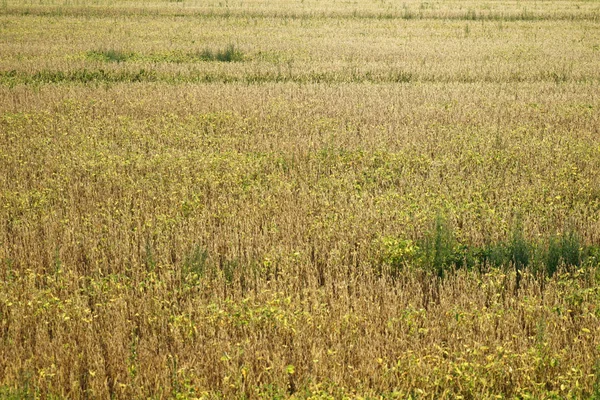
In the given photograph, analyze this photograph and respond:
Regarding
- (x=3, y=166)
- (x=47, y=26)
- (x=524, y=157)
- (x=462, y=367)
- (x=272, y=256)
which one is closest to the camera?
(x=462, y=367)

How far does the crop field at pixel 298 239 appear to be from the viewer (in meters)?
4.48

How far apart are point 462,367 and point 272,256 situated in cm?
243

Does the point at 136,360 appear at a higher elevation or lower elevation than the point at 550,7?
lower

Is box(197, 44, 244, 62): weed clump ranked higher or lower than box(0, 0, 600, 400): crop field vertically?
higher

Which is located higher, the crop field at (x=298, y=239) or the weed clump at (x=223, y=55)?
the weed clump at (x=223, y=55)

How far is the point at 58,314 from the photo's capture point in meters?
5.06

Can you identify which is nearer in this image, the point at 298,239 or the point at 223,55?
the point at 298,239

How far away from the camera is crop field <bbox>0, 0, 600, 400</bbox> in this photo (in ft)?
14.7

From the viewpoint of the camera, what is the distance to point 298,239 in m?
6.77

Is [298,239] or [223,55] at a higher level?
[223,55]

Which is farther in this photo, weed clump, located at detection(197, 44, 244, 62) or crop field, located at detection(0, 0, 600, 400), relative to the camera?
weed clump, located at detection(197, 44, 244, 62)

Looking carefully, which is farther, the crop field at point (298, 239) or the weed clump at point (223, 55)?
the weed clump at point (223, 55)

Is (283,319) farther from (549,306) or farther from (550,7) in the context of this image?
(550,7)

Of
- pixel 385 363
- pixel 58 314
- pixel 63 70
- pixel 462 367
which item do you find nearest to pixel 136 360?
pixel 58 314
